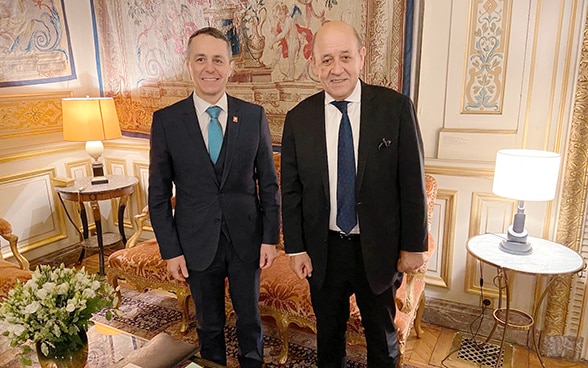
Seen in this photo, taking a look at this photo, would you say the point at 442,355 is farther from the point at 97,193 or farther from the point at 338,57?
the point at 97,193

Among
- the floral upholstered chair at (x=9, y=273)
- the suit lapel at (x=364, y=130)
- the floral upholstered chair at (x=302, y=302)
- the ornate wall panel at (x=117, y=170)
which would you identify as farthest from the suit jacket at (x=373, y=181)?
the ornate wall panel at (x=117, y=170)

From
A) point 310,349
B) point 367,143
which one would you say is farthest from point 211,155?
point 310,349

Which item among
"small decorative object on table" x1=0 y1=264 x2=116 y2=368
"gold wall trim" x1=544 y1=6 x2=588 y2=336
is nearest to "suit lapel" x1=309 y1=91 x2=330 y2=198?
"small decorative object on table" x1=0 y1=264 x2=116 y2=368

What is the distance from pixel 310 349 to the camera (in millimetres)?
2225

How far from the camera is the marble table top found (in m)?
1.81

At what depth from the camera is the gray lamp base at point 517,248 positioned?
1.95 m

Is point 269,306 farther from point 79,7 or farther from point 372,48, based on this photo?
point 79,7

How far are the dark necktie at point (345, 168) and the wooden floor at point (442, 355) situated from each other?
43.4 inches

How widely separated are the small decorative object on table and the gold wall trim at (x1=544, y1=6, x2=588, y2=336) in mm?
1970

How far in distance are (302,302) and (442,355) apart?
0.80 m

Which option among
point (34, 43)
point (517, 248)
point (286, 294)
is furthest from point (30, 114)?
point (517, 248)

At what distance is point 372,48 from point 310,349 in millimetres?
1584

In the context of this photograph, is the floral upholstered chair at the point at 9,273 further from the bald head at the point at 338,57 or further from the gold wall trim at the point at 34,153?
the bald head at the point at 338,57

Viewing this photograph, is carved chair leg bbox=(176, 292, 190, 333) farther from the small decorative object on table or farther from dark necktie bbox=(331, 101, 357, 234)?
dark necktie bbox=(331, 101, 357, 234)
